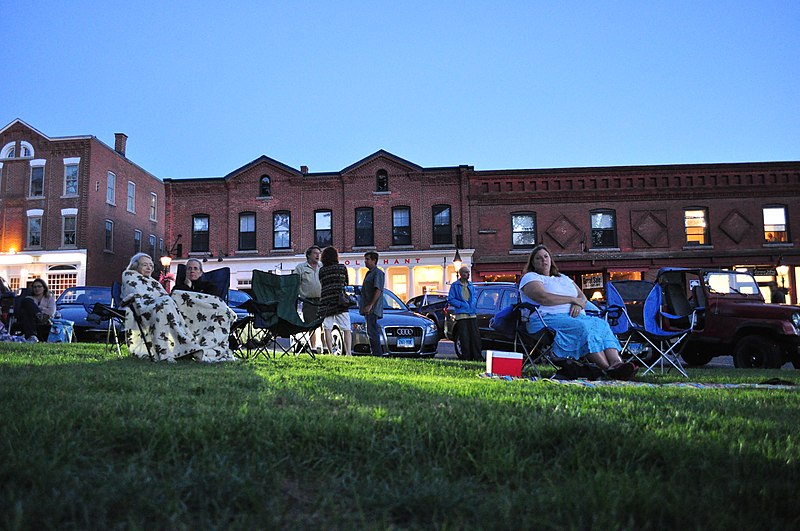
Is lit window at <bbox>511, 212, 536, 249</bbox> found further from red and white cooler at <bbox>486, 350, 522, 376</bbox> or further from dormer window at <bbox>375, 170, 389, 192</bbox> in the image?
red and white cooler at <bbox>486, 350, 522, 376</bbox>

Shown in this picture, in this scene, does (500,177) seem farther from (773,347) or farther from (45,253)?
(45,253)

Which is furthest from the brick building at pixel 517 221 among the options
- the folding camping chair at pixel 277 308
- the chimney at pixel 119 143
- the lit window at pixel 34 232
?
the folding camping chair at pixel 277 308

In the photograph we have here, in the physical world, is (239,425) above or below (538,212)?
below

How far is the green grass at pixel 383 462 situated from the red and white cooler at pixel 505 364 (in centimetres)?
260

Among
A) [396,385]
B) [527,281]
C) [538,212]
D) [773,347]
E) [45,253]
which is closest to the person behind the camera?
[396,385]

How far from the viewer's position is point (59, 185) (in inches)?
1220

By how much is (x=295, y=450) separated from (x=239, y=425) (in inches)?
17.6

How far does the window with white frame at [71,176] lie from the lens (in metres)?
30.9

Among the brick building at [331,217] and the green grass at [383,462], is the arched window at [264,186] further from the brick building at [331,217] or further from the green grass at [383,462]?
the green grass at [383,462]

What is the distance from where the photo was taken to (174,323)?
23.8 feet

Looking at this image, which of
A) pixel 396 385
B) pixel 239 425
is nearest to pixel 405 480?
pixel 239 425

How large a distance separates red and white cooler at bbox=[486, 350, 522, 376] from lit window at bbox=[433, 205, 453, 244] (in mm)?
21506

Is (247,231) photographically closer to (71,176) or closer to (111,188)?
(111,188)

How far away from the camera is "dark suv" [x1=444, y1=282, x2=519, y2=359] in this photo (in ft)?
39.3
